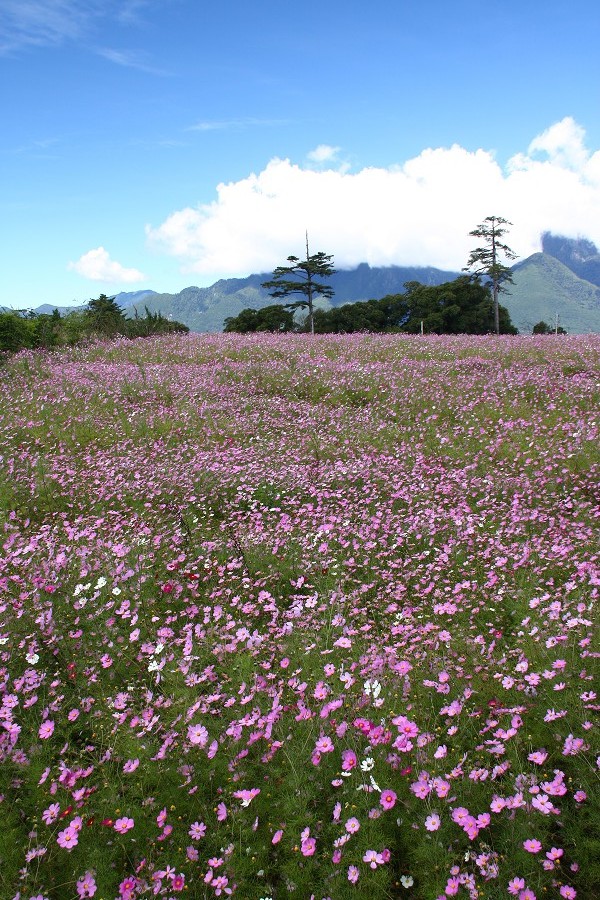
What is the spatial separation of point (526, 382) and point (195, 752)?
35.1ft

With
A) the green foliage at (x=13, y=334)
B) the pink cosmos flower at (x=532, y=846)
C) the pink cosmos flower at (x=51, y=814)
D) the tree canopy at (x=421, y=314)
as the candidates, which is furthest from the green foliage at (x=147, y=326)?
the tree canopy at (x=421, y=314)

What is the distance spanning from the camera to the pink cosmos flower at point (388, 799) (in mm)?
2416

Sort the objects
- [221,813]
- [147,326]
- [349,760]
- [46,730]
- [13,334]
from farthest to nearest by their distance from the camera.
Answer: [147,326] < [13,334] < [46,730] < [349,760] < [221,813]

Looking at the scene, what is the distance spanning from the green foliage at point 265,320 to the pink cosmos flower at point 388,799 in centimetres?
5285

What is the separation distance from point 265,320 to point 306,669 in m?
56.5

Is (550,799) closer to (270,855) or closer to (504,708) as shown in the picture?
(504,708)

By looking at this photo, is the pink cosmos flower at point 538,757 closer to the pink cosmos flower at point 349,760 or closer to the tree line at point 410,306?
the pink cosmos flower at point 349,760

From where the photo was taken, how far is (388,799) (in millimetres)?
2463

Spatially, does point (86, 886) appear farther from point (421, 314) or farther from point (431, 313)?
point (421, 314)

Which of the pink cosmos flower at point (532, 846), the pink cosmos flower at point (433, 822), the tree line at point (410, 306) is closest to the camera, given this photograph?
the pink cosmos flower at point (532, 846)

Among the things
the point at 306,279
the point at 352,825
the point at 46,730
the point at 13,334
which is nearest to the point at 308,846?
the point at 352,825

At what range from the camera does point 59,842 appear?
2.58 m

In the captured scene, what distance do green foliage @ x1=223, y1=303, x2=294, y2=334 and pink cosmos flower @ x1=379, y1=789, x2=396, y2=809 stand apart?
5285cm

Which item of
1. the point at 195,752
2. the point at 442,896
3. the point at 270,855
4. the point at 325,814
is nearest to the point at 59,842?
the point at 195,752
